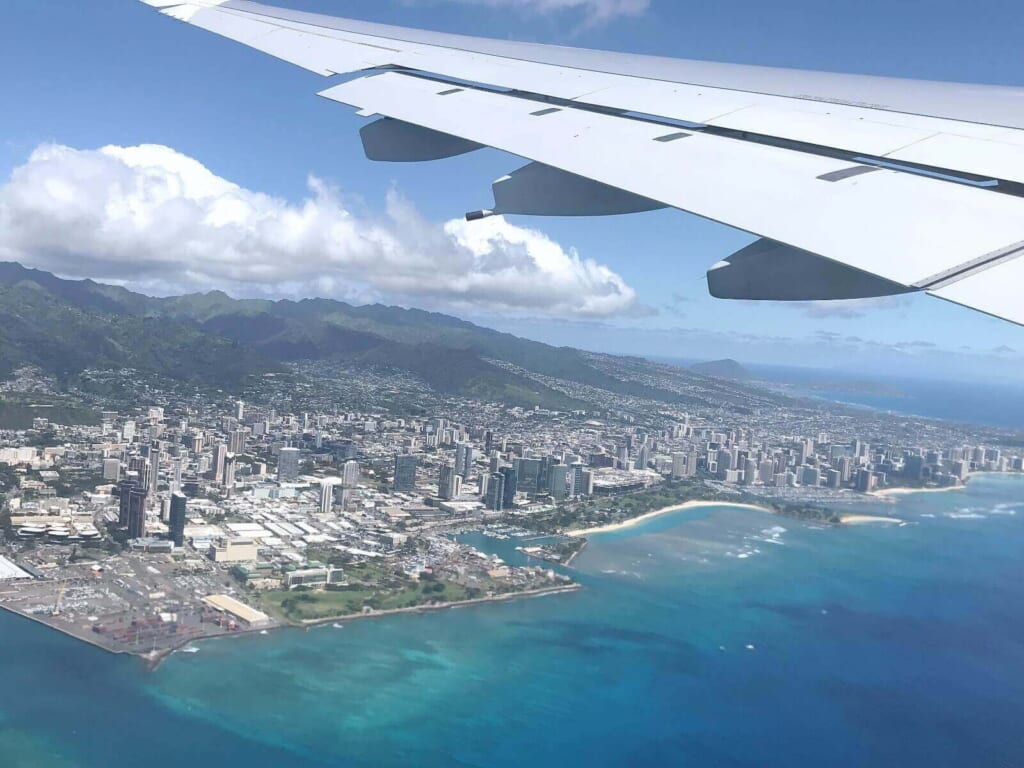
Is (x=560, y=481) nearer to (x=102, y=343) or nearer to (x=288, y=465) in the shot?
(x=288, y=465)

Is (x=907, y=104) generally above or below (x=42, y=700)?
above

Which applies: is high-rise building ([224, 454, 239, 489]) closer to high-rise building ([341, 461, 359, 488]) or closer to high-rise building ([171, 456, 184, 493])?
high-rise building ([171, 456, 184, 493])

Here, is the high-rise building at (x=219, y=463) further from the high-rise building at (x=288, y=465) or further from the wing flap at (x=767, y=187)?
the wing flap at (x=767, y=187)

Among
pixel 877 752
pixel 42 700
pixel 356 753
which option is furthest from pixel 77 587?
pixel 877 752

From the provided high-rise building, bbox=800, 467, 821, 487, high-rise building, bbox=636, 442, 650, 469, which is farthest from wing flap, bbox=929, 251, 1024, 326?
high-rise building, bbox=800, 467, 821, 487

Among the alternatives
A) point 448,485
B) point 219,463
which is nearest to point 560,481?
point 448,485

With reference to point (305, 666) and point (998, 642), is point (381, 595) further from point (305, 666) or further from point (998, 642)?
point (998, 642)
